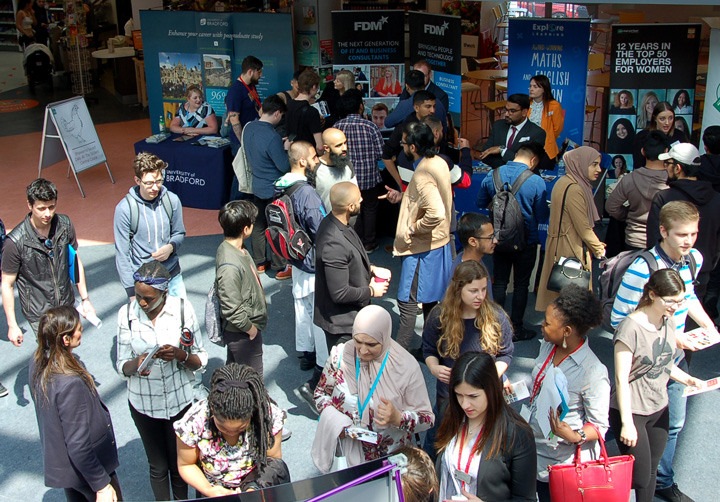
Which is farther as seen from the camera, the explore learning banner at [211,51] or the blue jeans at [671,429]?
the explore learning banner at [211,51]

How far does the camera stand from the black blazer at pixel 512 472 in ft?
8.76

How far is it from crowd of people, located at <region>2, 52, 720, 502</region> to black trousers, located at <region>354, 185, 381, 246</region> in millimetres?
1229

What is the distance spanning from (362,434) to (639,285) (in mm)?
1712

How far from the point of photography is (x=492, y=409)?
2725 mm

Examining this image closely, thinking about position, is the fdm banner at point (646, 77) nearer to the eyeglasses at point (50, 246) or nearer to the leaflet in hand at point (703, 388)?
the leaflet in hand at point (703, 388)

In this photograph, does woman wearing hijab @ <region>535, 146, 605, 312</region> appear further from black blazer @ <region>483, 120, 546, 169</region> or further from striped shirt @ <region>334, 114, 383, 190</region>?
striped shirt @ <region>334, 114, 383, 190</region>

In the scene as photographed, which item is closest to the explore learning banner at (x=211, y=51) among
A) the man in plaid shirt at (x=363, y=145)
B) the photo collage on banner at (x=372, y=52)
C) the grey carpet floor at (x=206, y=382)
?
the photo collage on banner at (x=372, y=52)

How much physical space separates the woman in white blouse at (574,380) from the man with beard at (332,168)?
2.53 m

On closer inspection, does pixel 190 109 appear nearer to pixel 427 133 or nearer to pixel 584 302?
pixel 427 133

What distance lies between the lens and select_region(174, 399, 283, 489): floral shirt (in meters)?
2.85

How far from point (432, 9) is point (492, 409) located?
47.9ft

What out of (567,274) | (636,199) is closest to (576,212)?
(567,274)

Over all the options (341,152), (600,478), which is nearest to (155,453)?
(600,478)

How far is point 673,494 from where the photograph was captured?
3.92 meters
